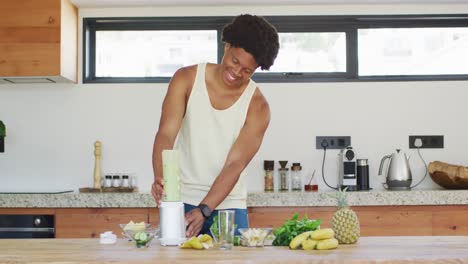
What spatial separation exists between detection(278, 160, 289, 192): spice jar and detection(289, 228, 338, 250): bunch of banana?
204 cm

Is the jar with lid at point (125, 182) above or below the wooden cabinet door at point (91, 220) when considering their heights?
above

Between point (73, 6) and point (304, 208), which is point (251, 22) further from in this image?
point (73, 6)

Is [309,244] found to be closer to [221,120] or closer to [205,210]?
[205,210]

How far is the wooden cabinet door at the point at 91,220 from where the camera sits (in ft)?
11.6

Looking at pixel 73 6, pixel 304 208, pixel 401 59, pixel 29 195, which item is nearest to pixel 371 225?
pixel 304 208

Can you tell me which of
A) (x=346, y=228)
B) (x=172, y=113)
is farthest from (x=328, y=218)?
(x=346, y=228)

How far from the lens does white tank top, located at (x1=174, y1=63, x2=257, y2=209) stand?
2326mm

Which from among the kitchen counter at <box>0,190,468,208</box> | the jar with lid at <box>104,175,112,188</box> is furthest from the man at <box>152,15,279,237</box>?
the jar with lid at <box>104,175,112,188</box>

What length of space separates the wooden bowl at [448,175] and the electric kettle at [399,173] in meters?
0.15

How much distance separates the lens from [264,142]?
4.07 meters

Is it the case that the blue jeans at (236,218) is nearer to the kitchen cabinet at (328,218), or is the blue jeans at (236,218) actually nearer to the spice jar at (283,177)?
the kitchen cabinet at (328,218)

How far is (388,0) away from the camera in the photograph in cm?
400

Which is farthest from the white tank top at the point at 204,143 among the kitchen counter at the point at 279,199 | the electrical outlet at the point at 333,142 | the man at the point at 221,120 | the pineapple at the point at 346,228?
the electrical outlet at the point at 333,142

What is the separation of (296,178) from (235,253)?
221 cm
